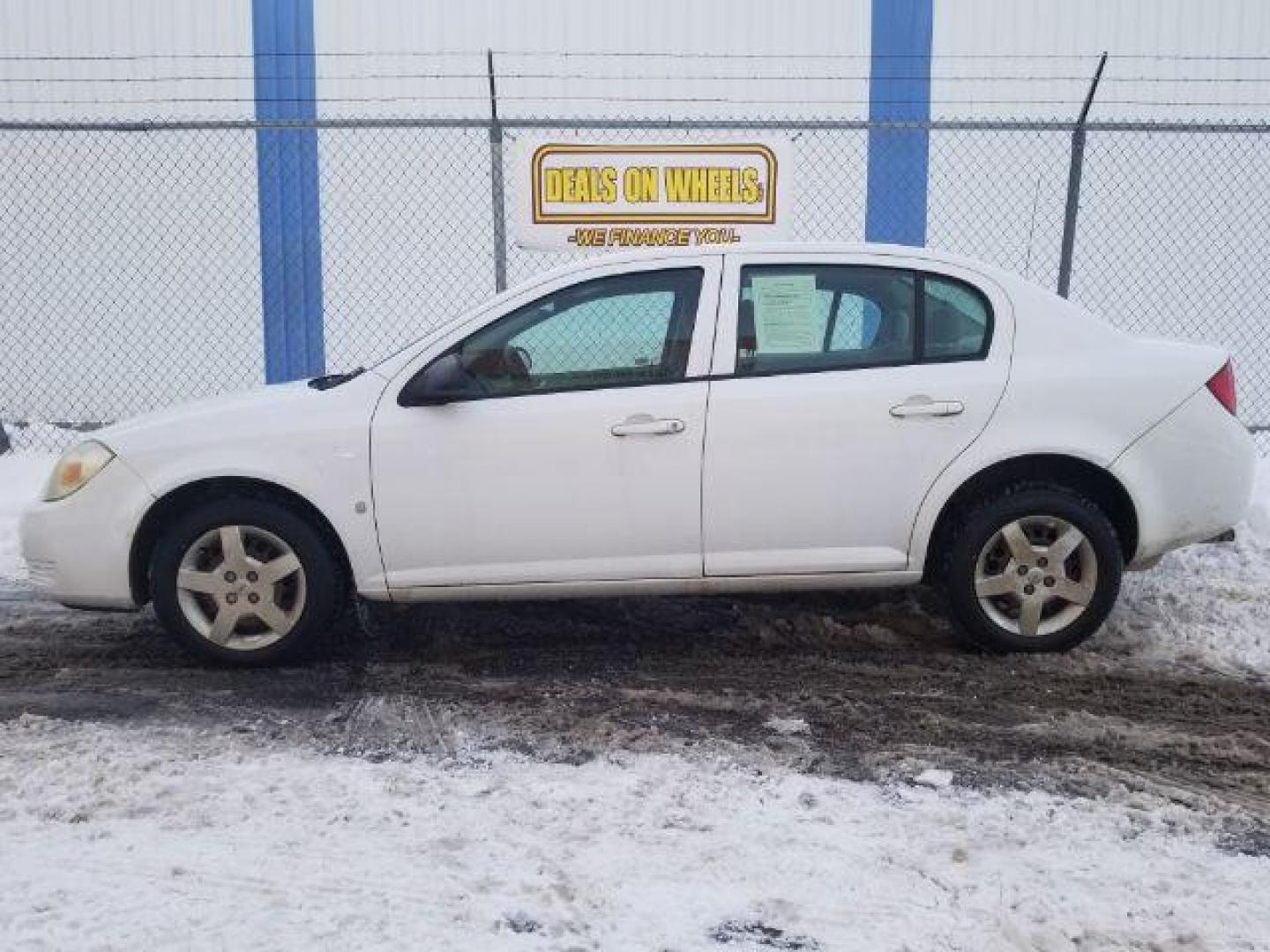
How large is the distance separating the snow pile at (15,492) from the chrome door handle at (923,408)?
436 cm

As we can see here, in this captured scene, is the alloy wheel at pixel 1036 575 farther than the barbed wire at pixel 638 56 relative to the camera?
No

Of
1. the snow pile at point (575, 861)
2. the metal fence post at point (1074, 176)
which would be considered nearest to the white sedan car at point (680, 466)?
the snow pile at point (575, 861)

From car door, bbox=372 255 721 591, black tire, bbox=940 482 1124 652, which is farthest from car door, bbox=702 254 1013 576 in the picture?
black tire, bbox=940 482 1124 652

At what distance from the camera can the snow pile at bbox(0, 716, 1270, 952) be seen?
2.64 meters

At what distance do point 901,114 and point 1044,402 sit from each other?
19.4 ft

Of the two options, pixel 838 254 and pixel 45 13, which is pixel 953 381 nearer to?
pixel 838 254

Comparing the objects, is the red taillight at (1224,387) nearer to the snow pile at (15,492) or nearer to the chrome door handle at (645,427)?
the chrome door handle at (645,427)

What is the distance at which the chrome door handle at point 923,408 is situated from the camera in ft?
14.4

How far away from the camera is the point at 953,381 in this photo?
444 centimetres

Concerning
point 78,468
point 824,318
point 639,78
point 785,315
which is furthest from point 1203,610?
point 639,78

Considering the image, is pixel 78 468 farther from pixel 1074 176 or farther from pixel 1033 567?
pixel 1074 176

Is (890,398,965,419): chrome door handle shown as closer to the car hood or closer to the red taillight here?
the red taillight

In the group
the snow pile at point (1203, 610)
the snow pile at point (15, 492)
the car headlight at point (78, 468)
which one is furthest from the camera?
the snow pile at point (15, 492)

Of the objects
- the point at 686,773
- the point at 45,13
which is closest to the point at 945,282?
the point at 686,773
